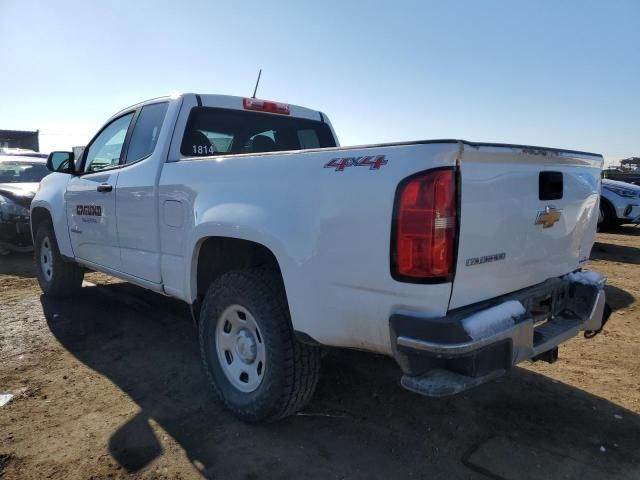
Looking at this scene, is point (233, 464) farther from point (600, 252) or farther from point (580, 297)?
point (600, 252)

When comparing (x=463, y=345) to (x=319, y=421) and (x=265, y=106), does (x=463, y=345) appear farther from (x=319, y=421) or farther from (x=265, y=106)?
(x=265, y=106)

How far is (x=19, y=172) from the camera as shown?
9.81 m

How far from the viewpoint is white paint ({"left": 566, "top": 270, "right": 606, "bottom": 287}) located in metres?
2.99

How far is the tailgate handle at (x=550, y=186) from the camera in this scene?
2.57 metres

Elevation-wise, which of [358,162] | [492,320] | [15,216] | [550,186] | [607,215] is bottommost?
[607,215]

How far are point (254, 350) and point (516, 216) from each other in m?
1.65

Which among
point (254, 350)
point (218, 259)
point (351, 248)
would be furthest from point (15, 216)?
point (351, 248)

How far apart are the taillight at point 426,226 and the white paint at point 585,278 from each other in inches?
50.5

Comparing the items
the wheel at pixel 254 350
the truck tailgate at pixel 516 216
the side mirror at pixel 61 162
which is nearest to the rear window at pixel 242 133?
the wheel at pixel 254 350

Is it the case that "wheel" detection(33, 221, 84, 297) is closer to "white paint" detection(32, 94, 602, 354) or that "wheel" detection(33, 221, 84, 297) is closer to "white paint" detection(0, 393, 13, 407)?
"white paint" detection(0, 393, 13, 407)

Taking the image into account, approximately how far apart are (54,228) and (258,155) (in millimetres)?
3610

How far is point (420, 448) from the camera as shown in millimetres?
2783

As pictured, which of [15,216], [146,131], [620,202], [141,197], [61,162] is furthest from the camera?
[620,202]

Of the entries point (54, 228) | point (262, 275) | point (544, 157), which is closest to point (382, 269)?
point (262, 275)
